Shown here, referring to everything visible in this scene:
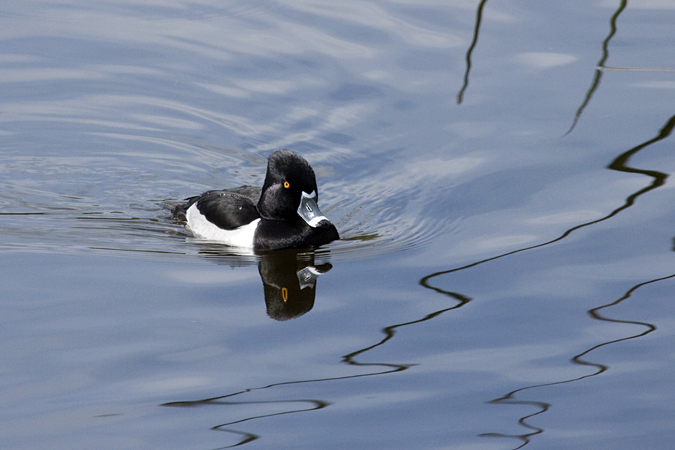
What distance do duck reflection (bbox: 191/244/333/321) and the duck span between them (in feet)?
0.38

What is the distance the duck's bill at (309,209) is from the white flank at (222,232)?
0.40 meters

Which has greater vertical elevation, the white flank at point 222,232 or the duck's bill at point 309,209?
the duck's bill at point 309,209

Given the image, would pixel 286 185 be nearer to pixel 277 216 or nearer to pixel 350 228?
pixel 277 216

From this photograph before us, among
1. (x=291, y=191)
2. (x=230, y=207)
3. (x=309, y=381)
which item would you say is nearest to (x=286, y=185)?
(x=291, y=191)

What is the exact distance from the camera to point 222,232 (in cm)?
749

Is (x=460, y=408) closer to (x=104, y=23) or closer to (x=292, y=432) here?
(x=292, y=432)

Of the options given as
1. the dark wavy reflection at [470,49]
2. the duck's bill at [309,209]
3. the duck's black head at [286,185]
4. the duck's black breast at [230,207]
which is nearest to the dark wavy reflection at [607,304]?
the duck's bill at [309,209]

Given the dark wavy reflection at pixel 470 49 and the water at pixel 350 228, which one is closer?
the water at pixel 350 228

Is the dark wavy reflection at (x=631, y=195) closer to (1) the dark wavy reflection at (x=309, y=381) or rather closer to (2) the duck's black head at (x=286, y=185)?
(1) the dark wavy reflection at (x=309, y=381)

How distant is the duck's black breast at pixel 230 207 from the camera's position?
7500mm

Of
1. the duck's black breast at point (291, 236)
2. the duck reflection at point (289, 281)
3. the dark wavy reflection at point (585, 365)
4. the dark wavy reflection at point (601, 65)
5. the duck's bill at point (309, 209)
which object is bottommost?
the dark wavy reflection at point (585, 365)

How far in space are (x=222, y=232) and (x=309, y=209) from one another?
0.75 m

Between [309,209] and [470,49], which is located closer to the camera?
[309,209]

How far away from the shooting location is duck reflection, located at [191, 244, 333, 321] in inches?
238
